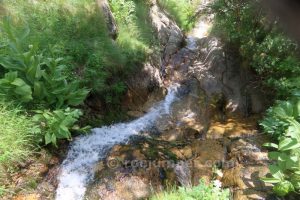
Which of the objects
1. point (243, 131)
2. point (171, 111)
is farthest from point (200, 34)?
point (243, 131)

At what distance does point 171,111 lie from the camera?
7.54 meters

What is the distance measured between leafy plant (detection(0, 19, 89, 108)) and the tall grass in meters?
0.31

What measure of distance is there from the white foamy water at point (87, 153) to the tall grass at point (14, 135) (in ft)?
2.45

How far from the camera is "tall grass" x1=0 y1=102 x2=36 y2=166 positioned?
4.19 m

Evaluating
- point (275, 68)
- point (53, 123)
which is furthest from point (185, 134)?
point (53, 123)

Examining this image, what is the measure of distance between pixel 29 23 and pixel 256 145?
5.12m

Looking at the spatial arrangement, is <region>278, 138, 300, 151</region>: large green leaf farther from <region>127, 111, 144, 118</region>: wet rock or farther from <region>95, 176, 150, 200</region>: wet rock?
<region>127, 111, 144, 118</region>: wet rock

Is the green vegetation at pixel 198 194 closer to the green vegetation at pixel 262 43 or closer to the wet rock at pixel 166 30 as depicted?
the green vegetation at pixel 262 43

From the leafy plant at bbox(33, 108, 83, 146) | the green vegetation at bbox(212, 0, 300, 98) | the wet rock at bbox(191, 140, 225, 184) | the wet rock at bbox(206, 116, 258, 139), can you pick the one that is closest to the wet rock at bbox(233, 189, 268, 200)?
the wet rock at bbox(191, 140, 225, 184)

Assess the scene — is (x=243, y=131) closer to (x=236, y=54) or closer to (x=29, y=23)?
(x=236, y=54)

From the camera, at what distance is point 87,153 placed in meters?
5.36

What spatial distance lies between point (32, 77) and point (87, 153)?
1650 mm

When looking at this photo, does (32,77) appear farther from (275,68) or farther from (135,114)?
(275,68)

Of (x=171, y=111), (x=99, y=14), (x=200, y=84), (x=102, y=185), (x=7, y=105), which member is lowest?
(x=102, y=185)
